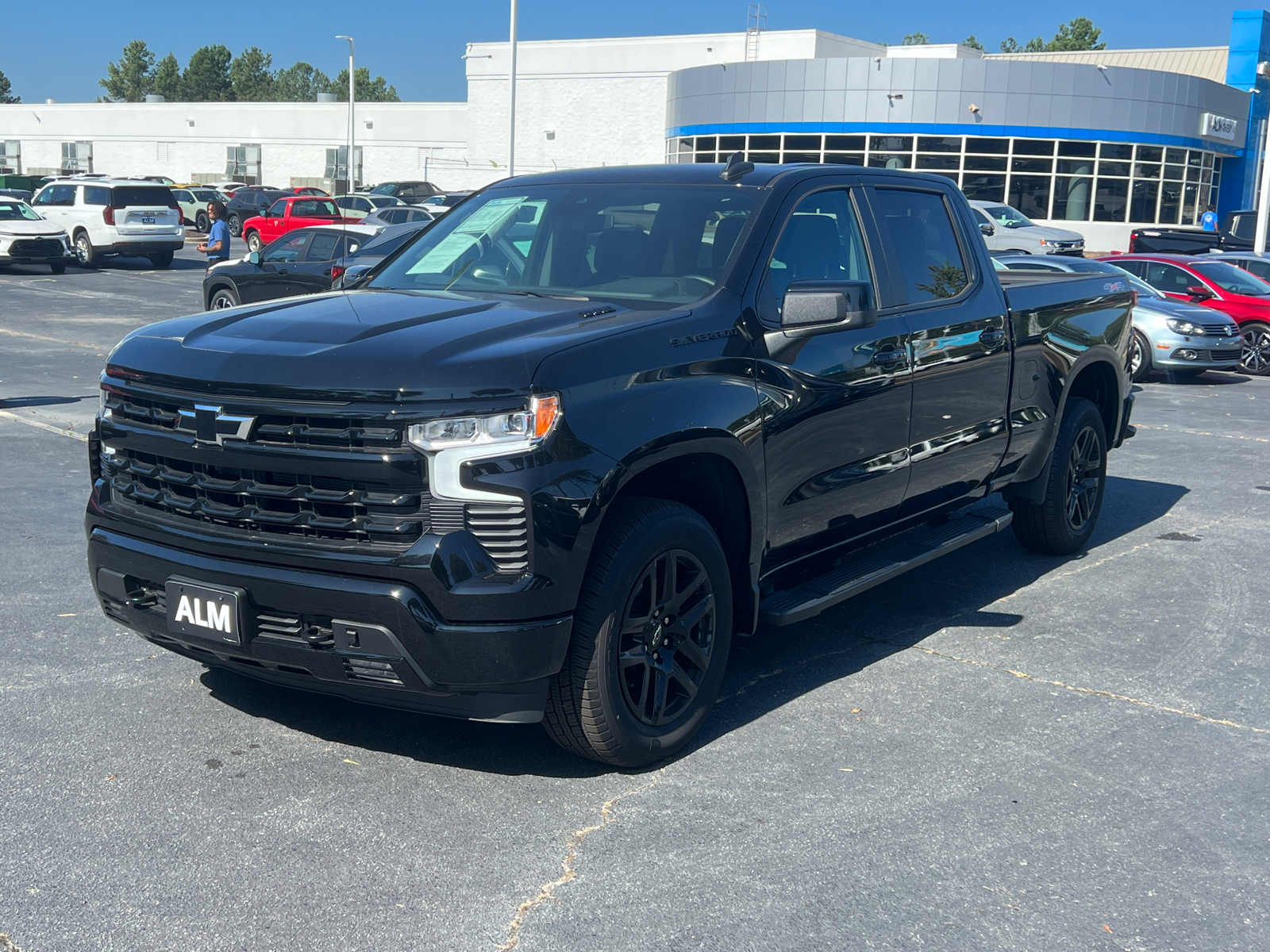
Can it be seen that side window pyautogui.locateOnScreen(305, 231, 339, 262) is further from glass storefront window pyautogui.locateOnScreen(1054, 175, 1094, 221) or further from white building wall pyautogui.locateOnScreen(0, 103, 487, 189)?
white building wall pyautogui.locateOnScreen(0, 103, 487, 189)

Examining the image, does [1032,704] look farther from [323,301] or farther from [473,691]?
[323,301]

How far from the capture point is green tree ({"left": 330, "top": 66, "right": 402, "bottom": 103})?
554ft

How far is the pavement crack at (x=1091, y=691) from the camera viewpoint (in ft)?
15.8

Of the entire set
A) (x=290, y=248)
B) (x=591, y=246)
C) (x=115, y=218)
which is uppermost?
(x=115, y=218)

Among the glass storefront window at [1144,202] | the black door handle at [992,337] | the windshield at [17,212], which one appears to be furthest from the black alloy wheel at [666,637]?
the glass storefront window at [1144,202]

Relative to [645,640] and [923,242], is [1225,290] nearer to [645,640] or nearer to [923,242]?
[923,242]

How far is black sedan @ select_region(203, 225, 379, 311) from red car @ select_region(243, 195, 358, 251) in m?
19.6

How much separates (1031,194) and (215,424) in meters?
→ 44.4

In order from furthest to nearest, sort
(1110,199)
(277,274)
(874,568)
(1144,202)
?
(1144,202), (1110,199), (277,274), (874,568)

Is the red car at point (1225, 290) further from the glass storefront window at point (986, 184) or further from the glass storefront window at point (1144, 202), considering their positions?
the glass storefront window at point (1144, 202)

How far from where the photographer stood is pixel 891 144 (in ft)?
146

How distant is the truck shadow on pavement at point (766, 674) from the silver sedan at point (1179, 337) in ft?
33.2

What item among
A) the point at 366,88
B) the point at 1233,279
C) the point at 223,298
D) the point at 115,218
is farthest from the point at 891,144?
the point at 366,88

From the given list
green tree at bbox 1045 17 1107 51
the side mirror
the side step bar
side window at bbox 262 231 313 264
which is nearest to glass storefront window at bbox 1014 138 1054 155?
side window at bbox 262 231 313 264
